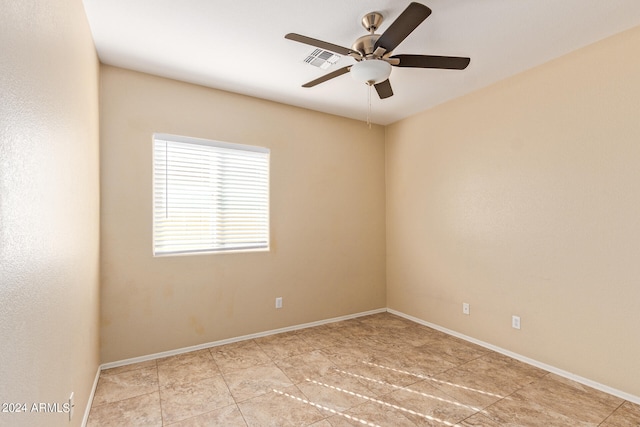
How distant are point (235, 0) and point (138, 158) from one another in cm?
167

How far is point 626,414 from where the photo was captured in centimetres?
211

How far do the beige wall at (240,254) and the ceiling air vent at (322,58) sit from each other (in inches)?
40.9

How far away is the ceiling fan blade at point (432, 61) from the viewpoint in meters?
2.07

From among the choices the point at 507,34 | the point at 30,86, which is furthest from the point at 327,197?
the point at 30,86

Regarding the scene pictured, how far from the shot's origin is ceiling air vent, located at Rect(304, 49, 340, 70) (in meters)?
2.52

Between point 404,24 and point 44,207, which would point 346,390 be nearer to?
point 44,207

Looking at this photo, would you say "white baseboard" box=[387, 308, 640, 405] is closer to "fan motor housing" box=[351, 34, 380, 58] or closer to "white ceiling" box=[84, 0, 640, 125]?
"white ceiling" box=[84, 0, 640, 125]

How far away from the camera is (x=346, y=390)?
2412mm

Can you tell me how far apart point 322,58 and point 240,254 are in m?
2.08

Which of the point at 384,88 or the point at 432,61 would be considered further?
the point at 384,88

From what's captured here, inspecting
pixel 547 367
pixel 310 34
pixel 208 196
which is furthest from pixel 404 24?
pixel 547 367

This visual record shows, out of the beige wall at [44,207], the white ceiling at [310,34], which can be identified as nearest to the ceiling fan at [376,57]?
the white ceiling at [310,34]

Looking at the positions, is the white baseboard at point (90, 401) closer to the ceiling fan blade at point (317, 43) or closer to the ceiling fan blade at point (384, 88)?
the ceiling fan blade at point (317, 43)

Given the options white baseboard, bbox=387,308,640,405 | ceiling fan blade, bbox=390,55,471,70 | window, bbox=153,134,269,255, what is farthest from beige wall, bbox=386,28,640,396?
window, bbox=153,134,269,255
